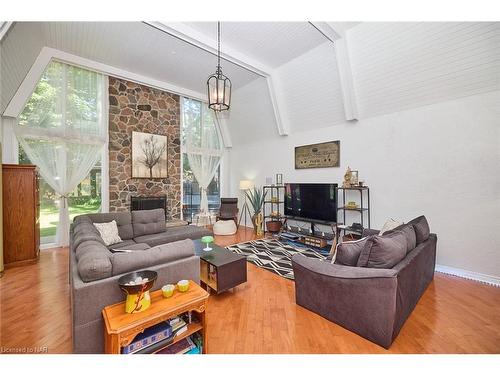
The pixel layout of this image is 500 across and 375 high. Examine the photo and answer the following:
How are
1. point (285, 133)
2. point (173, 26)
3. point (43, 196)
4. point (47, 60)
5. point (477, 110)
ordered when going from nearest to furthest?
point (477, 110) < point (173, 26) < point (47, 60) < point (43, 196) < point (285, 133)

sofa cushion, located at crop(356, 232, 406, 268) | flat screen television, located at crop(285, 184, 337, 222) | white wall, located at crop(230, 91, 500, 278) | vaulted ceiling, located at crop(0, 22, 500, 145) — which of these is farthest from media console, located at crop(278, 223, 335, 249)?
vaulted ceiling, located at crop(0, 22, 500, 145)

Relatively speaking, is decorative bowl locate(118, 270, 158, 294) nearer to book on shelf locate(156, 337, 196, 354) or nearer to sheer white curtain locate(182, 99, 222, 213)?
book on shelf locate(156, 337, 196, 354)

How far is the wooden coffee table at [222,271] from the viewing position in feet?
7.86

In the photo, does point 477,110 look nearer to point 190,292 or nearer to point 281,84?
point 281,84

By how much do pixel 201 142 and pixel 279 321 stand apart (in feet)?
18.0

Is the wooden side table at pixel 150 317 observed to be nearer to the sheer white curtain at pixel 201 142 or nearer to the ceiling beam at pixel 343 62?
the ceiling beam at pixel 343 62

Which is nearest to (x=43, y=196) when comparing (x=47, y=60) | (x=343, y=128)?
(x=47, y=60)

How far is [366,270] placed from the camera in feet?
5.85

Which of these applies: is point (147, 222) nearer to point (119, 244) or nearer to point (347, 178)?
point (119, 244)

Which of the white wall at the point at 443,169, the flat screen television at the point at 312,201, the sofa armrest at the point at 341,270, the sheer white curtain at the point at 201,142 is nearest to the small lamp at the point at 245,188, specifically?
the sheer white curtain at the point at 201,142

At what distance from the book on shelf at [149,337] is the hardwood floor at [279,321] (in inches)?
20.6

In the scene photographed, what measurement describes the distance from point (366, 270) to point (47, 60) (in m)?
6.10

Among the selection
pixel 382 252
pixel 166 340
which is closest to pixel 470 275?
pixel 382 252

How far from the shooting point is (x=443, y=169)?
3.19m
